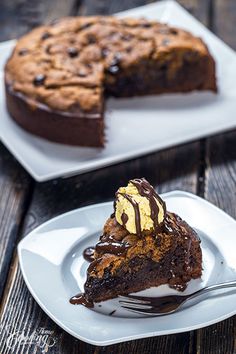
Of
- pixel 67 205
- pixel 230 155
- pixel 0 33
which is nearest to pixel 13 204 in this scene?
pixel 67 205

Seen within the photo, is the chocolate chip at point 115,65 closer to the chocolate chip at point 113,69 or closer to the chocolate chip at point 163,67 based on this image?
the chocolate chip at point 113,69

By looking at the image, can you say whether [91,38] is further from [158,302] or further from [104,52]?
[158,302]

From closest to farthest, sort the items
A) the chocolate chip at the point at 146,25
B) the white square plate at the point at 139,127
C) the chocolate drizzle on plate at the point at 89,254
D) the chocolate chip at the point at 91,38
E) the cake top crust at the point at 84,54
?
1. the chocolate drizzle on plate at the point at 89,254
2. the white square plate at the point at 139,127
3. the cake top crust at the point at 84,54
4. the chocolate chip at the point at 91,38
5. the chocolate chip at the point at 146,25

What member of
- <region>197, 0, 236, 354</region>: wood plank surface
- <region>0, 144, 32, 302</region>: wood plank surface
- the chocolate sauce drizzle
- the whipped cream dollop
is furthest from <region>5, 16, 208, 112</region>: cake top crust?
the chocolate sauce drizzle

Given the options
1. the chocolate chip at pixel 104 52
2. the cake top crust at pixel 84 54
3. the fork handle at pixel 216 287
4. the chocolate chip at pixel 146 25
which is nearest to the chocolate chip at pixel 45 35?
the cake top crust at pixel 84 54

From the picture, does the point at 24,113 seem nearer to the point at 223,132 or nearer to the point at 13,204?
the point at 13,204

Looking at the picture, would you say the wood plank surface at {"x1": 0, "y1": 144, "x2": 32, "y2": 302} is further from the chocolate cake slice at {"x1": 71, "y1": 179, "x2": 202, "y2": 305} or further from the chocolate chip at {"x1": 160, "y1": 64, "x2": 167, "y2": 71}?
the chocolate chip at {"x1": 160, "y1": 64, "x2": 167, "y2": 71}
